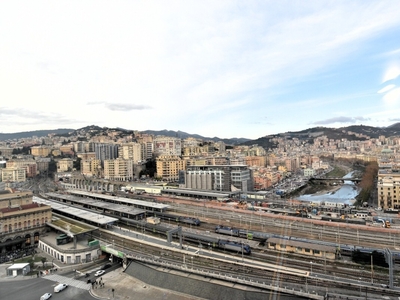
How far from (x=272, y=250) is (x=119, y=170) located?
37648 mm

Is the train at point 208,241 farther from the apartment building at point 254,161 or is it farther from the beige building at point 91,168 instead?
the apartment building at point 254,161

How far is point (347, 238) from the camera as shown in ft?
56.1

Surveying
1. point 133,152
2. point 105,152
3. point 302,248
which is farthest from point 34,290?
point 105,152

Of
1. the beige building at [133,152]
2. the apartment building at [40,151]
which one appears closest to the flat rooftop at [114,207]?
the beige building at [133,152]

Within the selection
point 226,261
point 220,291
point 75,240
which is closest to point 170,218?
point 75,240

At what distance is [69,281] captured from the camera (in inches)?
515

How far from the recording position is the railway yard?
1097cm

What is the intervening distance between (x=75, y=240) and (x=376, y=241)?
16923 millimetres

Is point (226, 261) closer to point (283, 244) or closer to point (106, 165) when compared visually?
point (283, 244)

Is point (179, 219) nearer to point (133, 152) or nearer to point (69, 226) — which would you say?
point (69, 226)

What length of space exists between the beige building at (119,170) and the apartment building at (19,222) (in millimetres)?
27644

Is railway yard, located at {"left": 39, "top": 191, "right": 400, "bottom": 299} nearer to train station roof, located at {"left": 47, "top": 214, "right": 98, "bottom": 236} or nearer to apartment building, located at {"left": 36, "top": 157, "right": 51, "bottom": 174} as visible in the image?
train station roof, located at {"left": 47, "top": 214, "right": 98, "bottom": 236}

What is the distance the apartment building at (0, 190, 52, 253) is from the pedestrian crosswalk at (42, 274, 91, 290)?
5790mm

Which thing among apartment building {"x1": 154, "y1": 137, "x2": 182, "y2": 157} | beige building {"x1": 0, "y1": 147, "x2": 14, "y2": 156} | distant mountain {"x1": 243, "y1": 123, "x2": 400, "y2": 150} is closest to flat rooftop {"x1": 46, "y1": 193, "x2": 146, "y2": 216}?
→ apartment building {"x1": 154, "y1": 137, "x2": 182, "y2": 157}
